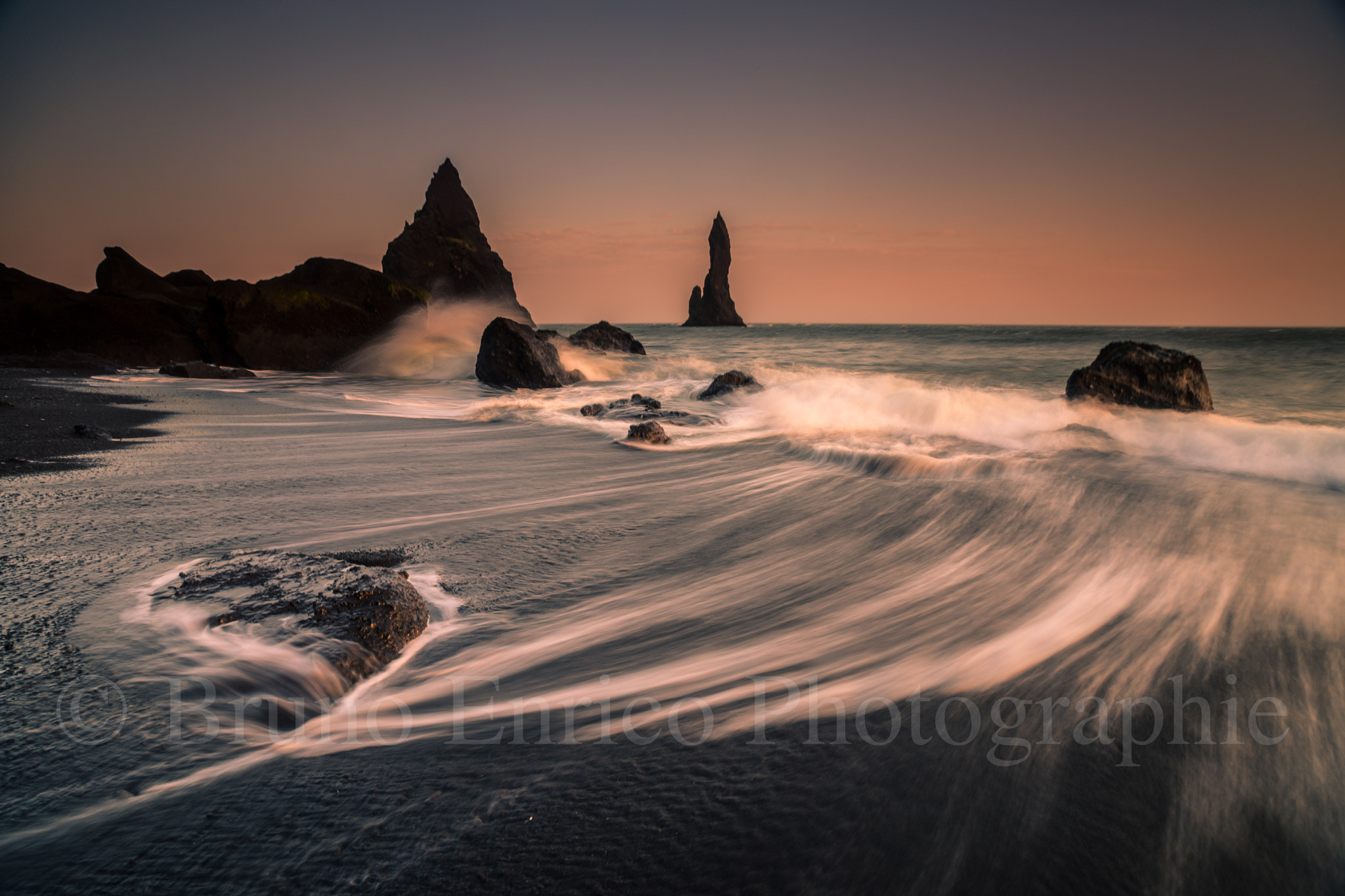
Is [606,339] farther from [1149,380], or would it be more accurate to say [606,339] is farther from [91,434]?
[91,434]

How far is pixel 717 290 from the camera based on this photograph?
99.6m

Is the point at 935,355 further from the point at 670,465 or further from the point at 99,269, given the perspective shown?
the point at 99,269

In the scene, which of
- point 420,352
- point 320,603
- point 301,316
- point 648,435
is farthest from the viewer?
point 420,352

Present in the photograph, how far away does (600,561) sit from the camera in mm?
3227

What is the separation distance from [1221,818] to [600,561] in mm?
2433

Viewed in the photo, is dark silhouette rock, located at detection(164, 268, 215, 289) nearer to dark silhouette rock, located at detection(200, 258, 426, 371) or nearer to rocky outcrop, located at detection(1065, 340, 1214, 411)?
dark silhouette rock, located at detection(200, 258, 426, 371)

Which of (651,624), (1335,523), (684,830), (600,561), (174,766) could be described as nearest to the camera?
(684,830)

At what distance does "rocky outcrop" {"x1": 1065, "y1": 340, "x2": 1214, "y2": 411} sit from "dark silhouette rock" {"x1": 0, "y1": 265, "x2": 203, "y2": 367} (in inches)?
939

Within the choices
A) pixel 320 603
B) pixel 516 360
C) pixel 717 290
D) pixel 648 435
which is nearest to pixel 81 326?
pixel 516 360

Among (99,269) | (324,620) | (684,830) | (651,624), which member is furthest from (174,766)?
(99,269)

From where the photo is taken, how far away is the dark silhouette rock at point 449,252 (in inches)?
1690

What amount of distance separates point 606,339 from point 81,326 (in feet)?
54.4

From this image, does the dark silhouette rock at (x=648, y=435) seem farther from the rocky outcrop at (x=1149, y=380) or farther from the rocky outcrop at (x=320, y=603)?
the rocky outcrop at (x=1149, y=380)

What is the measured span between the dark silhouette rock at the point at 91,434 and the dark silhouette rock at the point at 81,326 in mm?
16871
